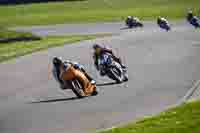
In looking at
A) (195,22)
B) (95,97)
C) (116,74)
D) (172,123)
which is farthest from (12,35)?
(172,123)

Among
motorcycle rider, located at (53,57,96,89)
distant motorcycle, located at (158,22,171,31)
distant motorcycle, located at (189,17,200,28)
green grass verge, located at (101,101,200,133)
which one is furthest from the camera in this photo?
distant motorcycle, located at (189,17,200,28)

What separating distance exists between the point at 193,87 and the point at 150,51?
1266 centimetres

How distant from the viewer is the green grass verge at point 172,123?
12031 millimetres

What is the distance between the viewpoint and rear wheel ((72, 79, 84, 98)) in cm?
1853

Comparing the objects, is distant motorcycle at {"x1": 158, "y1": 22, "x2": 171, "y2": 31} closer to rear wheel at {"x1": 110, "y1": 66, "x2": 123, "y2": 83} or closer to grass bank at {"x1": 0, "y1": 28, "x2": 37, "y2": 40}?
grass bank at {"x1": 0, "y1": 28, "x2": 37, "y2": 40}

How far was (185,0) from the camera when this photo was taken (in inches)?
3061

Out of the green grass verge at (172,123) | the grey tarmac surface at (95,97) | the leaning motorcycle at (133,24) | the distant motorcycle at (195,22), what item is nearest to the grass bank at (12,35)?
the grey tarmac surface at (95,97)

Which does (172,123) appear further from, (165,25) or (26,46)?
(165,25)

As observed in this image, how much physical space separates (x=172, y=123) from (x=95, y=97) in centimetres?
621

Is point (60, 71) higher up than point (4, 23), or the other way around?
point (60, 71)

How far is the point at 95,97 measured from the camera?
18.6 meters

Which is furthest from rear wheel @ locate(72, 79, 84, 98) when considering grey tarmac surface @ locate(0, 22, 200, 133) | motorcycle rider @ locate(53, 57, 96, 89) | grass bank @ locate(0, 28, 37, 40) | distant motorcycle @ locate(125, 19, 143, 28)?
distant motorcycle @ locate(125, 19, 143, 28)

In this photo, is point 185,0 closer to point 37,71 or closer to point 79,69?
point 37,71

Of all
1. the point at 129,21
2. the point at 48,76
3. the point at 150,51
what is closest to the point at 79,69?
the point at 48,76
